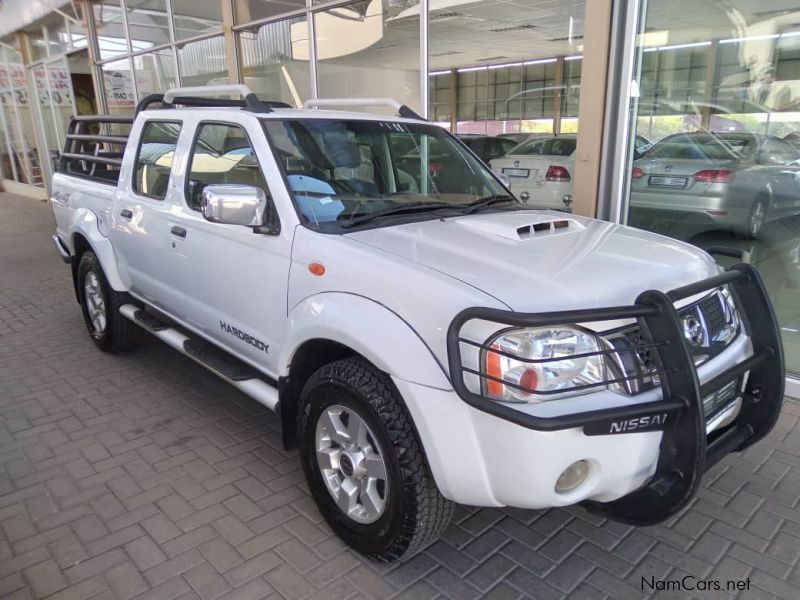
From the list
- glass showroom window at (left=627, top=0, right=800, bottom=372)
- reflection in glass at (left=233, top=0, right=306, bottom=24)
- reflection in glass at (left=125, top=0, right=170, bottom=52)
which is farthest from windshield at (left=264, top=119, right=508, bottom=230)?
reflection in glass at (left=125, top=0, right=170, bottom=52)

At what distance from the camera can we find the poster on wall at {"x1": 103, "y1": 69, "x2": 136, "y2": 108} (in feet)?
41.3

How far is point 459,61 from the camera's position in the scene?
13.6 metres

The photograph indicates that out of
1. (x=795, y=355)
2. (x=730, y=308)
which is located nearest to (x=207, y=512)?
(x=730, y=308)

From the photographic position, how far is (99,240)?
4.64 metres

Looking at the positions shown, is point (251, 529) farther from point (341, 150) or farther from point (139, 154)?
point (139, 154)

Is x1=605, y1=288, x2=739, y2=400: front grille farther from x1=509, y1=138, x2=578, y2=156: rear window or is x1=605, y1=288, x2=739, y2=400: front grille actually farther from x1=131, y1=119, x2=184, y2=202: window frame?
x1=509, y1=138, x2=578, y2=156: rear window

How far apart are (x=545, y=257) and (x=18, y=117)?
63.3 feet

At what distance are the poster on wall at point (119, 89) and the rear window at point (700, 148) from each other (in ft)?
36.3

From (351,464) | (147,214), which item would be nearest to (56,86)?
(147,214)

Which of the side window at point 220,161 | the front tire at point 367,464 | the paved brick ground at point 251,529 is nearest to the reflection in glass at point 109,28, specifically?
the side window at point 220,161

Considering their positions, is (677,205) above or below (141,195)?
below

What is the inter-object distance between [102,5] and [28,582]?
1317 centimetres

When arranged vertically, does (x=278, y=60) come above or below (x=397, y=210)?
above

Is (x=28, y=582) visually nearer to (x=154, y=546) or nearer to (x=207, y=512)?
(x=154, y=546)
